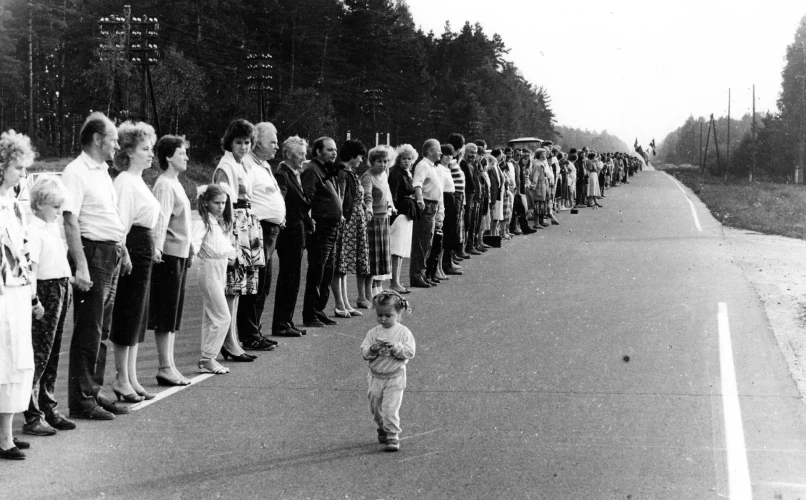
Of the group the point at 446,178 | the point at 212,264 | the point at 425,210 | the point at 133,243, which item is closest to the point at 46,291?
the point at 133,243

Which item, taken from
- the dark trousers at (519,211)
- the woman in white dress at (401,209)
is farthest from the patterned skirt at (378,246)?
the dark trousers at (519,211)

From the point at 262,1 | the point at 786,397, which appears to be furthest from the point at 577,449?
the point at 262,1

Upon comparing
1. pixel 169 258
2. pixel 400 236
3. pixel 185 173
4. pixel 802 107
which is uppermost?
pixel 802 107

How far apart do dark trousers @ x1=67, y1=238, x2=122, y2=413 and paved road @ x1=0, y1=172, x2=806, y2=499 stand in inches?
12.7

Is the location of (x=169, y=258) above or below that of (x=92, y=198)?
below

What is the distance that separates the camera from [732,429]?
23.8 ft

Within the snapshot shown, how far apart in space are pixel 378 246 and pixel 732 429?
715cm

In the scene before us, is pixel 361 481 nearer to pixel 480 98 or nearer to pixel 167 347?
pixel 167 347

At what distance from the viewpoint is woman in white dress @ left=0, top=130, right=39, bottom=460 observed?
6.62 metres

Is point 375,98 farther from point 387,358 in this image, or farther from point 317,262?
point 387,358

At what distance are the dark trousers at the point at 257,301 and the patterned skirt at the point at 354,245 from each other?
2.12 m

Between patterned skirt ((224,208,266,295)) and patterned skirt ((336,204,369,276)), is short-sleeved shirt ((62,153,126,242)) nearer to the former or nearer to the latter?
patterned skirt ((224,208,266,295))

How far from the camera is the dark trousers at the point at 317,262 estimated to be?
481 inches

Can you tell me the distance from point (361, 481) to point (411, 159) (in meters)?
9.73
